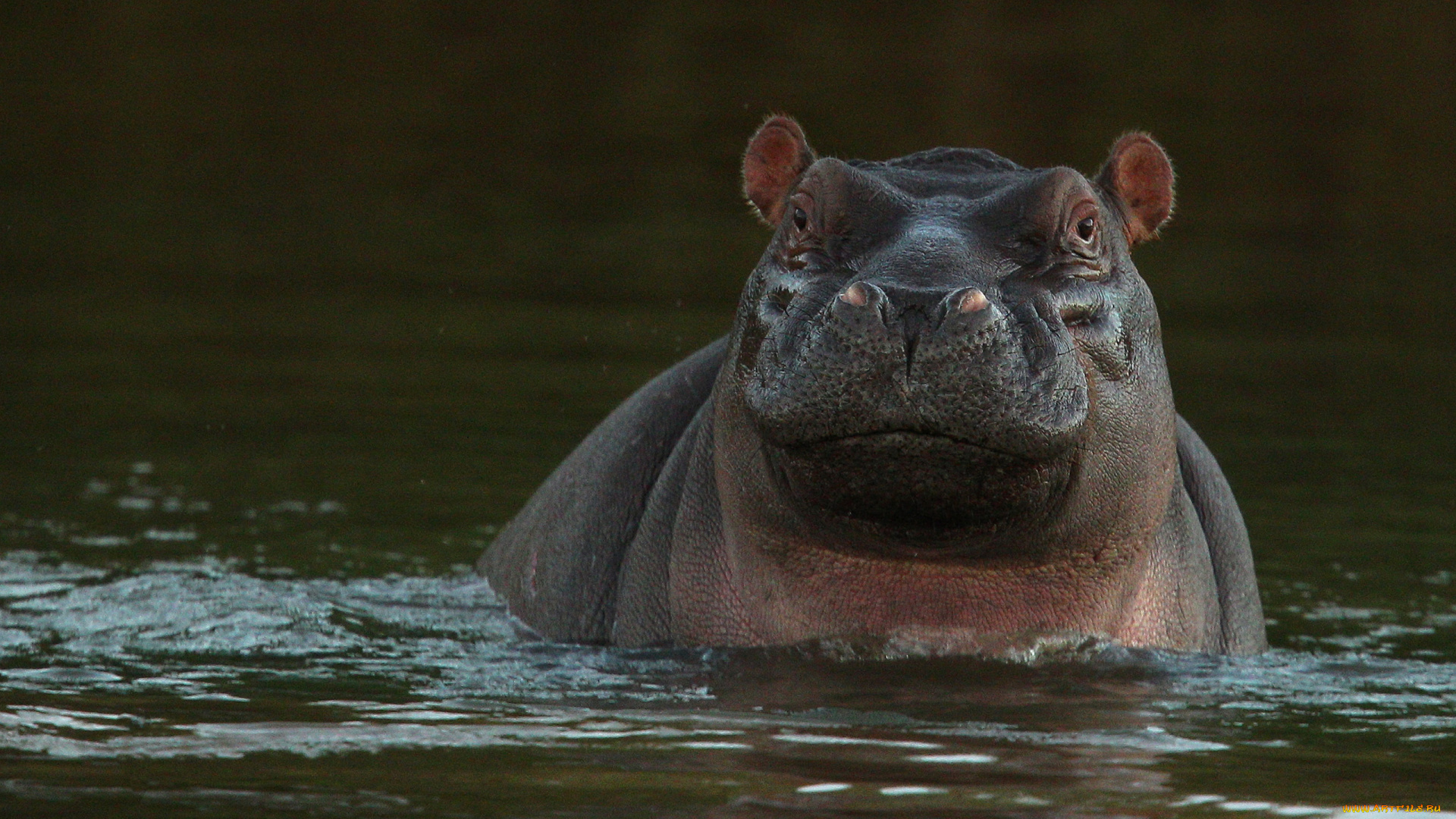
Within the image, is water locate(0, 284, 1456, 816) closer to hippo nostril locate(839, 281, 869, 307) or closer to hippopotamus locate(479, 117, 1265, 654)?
hippopotamus locate(479, 117, 1265, 654)

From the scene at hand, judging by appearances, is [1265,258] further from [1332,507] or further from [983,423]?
[983,423]

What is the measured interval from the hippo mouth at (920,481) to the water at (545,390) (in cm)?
50

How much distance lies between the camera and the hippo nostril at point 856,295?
5.96m

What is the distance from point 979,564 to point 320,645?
2170mm

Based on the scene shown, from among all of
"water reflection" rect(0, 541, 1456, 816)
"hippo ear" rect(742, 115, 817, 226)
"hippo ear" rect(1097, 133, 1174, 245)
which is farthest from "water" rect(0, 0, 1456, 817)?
"hippo ear" rect(1097, 133, 1174, 245)

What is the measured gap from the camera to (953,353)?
5871 mm

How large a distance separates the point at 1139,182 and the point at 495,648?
7.44 ft

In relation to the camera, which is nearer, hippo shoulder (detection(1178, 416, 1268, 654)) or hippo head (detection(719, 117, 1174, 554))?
hippo head (detection(719, 117, 1174, 554))

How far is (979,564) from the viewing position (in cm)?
657

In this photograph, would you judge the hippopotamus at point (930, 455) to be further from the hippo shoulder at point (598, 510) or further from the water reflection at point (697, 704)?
the water reflection at point (697, 704)

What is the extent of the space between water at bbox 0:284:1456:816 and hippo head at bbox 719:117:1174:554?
0.56 meters

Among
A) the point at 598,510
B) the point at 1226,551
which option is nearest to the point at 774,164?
the point at 598,510

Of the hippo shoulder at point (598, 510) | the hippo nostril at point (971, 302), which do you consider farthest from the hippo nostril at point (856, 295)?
the hippo shoulder at point (598, 510)

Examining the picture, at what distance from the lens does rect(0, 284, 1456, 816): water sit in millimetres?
5496
